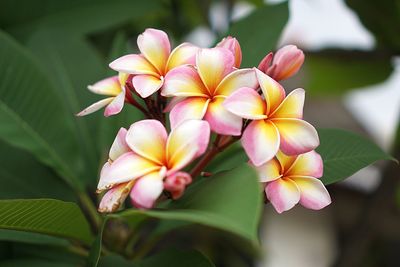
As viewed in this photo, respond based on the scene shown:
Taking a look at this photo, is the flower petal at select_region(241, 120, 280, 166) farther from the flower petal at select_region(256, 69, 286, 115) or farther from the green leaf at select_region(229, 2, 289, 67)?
the green leaf at select_region(229, 2, 289, 67)

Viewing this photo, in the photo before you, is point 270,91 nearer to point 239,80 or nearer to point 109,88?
point 239,80

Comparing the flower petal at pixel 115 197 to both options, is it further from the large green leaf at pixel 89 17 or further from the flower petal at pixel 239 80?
the large green leaf at pixel 89 17

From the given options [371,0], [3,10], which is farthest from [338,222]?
[3,10]

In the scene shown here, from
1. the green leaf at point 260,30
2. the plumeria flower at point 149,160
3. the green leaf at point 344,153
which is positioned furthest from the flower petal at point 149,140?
the green leaf at point 260,30

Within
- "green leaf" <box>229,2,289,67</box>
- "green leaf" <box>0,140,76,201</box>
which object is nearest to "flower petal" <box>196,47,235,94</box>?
"green leaf" <box>229,2,289,67</box>

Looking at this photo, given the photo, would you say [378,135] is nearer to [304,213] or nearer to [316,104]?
[316,104]

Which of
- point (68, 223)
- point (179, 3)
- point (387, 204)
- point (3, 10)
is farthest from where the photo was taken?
point (179, 3)

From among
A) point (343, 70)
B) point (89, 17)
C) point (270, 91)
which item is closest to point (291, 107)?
point (270, 91)
